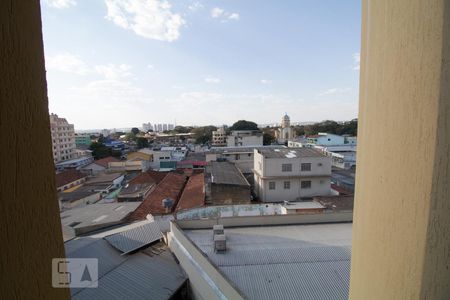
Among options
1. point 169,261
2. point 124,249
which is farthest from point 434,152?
point 124,249

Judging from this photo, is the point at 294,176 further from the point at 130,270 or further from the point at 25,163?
the point at 25,163

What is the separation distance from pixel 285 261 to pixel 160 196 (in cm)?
1060

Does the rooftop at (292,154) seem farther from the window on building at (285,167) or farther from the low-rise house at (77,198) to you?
the low-rise house at (77,198)

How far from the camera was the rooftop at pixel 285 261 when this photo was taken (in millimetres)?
4566

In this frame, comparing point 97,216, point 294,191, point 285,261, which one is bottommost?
point 97,216

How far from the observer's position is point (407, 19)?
1037 mm

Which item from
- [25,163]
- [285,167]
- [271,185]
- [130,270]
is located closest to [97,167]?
[271,185]

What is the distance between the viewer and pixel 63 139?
41594mm

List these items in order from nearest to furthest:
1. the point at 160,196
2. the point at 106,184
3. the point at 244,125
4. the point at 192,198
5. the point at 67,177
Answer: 1. the point at 192,198
2. the point at 160,196
3. the point at 106,184
4. the point at 67,177
5. the point at 244,125

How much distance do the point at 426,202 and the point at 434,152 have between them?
0.21 m

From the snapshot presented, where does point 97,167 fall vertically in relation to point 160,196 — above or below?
below

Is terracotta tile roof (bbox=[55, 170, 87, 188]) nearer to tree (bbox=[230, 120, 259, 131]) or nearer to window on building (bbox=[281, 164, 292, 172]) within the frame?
window on building (bbox=[281, 164, 292, 172])

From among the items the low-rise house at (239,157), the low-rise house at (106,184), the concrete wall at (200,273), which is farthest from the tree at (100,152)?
the concrete wall at (200,273)

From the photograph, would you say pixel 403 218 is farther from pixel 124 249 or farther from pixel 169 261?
pixel 124 249
